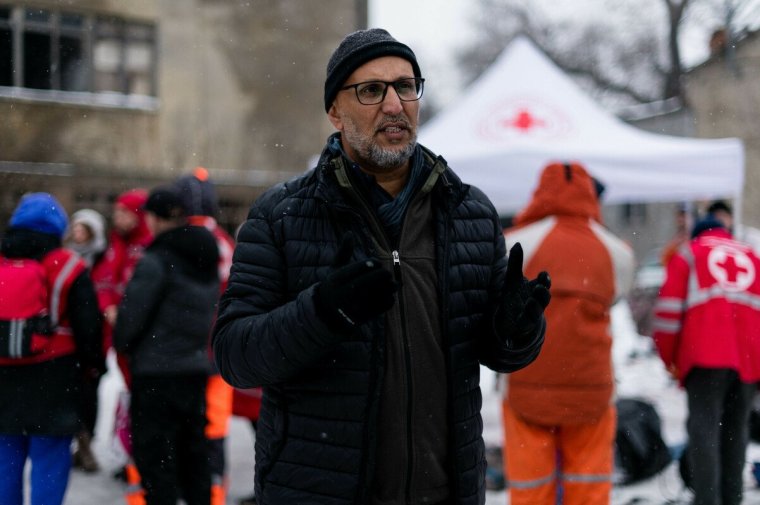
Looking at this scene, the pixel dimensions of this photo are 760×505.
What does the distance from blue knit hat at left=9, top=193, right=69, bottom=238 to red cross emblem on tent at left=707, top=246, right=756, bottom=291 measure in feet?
10.8

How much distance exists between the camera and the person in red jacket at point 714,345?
392cm

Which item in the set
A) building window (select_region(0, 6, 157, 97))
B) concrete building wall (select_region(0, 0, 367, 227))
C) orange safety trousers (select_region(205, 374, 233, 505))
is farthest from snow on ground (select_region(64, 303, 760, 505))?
building window (select_region(0, 6, 157, 97))

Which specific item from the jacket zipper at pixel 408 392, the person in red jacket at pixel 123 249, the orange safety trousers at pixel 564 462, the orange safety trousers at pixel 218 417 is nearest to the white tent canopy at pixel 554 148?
the person in red jacket at pixel 123 249

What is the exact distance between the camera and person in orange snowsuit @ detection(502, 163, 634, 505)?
3514 mm

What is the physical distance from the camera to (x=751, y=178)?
1800cm

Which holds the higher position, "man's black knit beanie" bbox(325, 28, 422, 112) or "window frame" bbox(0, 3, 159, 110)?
"window frame" bbox(0, 3, 159, 110)

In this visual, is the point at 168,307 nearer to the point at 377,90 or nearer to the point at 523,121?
the point at 377,90

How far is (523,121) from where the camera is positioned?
6281 mm

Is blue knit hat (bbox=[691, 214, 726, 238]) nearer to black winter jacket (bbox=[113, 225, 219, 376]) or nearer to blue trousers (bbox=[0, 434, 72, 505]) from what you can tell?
black winter jacket (bbox=[113, 225, 219, 376])

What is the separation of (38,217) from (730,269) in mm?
3472

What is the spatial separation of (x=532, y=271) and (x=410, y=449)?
1.93m

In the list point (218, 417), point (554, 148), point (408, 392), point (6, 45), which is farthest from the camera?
point (6, 45)

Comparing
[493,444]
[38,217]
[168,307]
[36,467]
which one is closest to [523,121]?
[493,444]

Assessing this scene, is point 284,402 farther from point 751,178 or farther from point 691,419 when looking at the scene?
point 751,178
